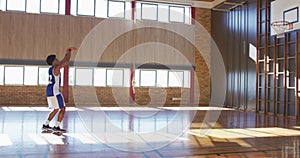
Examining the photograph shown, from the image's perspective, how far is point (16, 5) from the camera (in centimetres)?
1112

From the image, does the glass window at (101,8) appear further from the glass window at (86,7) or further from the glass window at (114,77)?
the glass window at (114,77)

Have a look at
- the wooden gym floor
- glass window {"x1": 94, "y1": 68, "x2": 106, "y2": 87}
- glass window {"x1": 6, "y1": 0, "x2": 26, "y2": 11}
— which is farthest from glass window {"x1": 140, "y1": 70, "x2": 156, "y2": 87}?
the wooden gym floor

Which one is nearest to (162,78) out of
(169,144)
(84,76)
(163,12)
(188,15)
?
(163,12)

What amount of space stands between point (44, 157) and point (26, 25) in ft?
29.5

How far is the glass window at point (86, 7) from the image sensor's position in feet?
39.0

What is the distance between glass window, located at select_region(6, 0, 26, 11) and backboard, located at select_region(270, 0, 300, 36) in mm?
8584

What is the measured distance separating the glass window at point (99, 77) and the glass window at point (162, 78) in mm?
2290

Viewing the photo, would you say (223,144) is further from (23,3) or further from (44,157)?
(23,3)

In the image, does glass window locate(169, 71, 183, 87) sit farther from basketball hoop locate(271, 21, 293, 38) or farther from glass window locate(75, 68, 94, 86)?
basketball hoop locate(271, 21, 293, 38)

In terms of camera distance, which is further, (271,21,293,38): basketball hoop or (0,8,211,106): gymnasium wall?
(0,8,211,106): gymnasium wall

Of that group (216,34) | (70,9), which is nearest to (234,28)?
(216,34)

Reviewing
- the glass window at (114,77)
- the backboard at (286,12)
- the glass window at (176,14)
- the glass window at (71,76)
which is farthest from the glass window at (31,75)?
the backboard at (286,12)

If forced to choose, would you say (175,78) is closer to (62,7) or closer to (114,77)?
(114,77)

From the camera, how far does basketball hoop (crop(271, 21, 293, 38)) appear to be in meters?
8.02
